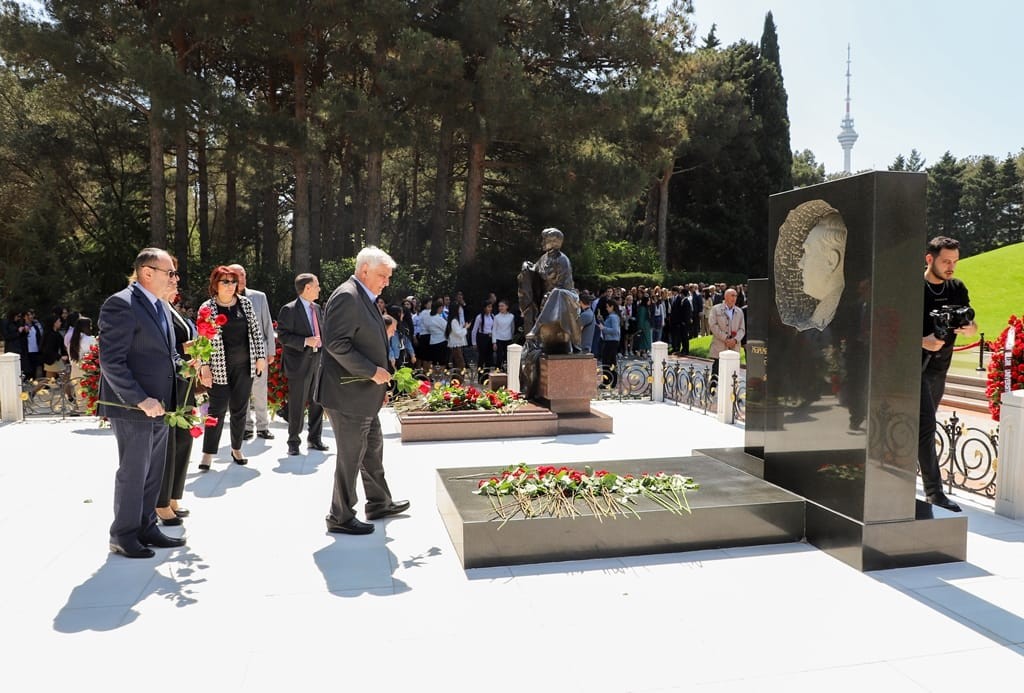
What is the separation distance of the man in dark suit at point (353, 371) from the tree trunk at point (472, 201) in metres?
16.9

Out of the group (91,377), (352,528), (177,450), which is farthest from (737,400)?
(91,377)

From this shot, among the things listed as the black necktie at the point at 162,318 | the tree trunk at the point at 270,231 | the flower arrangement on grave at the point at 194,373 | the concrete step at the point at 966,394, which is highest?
the tree trunk at the point at 270,231

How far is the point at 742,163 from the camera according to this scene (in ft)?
118

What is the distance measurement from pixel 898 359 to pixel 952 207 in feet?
203

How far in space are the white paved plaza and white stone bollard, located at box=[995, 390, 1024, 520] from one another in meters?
0.15

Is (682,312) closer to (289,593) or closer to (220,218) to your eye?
(289,593)

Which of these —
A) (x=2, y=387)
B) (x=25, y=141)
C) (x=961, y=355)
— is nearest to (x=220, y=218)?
(x=25, y=141)

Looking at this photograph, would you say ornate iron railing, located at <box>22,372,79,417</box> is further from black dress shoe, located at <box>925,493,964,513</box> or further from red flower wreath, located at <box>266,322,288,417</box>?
black dress shoe, located at <box>925,493,964,513</box>

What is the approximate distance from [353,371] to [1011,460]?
4786mm

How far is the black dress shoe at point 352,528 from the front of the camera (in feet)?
16.9

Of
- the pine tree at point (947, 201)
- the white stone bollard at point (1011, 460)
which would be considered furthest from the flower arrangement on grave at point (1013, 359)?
the pine tree at point (947, 201)

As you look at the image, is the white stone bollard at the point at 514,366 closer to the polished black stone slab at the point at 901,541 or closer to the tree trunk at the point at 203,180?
the polished black stone slab at the point at 901,541

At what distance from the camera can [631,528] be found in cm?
475

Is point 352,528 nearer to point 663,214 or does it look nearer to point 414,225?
point 663,214
